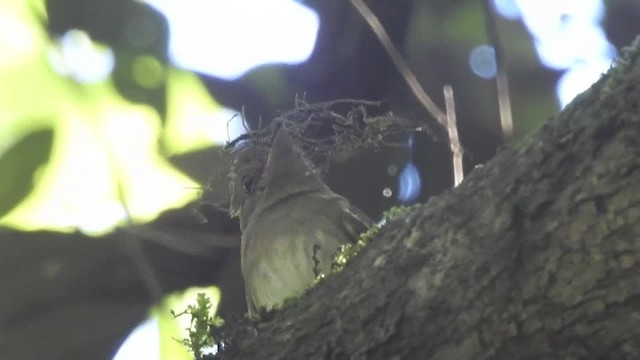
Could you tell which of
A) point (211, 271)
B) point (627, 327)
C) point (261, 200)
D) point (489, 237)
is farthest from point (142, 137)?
point (627, 327)

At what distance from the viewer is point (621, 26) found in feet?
6.80

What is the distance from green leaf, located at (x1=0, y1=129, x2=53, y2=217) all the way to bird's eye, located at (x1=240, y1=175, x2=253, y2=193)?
1.80ft

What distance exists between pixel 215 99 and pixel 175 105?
0.30 ft

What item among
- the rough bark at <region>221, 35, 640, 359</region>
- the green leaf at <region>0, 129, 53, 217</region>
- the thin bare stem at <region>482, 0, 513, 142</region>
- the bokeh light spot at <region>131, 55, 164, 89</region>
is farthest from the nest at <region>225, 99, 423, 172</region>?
the rough bark at <region>221, 35, 640, 359</region>

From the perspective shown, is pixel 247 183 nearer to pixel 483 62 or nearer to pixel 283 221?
pixel 283 221

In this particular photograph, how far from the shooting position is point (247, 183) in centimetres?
194

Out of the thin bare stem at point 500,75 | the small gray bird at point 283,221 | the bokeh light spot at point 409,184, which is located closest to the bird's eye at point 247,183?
the small gray bird at point 283,221

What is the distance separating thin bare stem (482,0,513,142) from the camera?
6.79 feet

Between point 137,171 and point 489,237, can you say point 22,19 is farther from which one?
point 489,237

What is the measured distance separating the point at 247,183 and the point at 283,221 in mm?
203

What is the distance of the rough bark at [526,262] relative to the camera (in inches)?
34.9

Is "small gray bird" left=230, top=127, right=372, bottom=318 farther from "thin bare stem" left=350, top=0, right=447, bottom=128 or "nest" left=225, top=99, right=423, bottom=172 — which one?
"thin bare stem" left=350, top=0, right=447, bottom=128

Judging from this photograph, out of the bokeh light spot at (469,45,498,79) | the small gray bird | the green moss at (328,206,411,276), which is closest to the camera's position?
the green moss at (328,206,411,276)

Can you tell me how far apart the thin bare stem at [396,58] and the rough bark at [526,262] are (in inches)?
39.7
